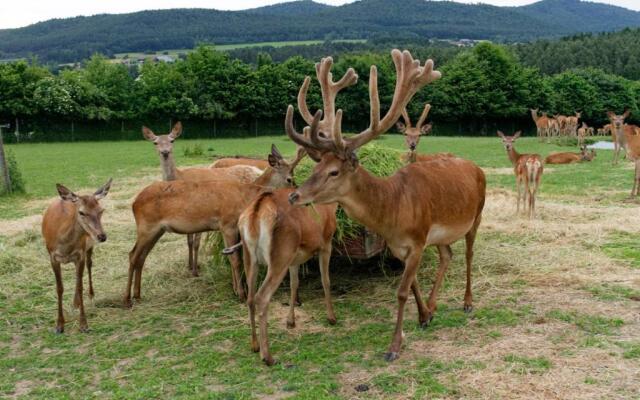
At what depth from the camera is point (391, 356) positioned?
18.5 feet

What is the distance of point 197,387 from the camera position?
5234 mm

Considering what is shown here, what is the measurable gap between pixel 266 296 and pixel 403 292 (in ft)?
4.05

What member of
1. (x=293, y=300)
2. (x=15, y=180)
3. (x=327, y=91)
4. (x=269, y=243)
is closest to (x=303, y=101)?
(x=327, y=91)

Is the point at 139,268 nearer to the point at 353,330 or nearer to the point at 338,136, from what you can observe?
the point at 353,330

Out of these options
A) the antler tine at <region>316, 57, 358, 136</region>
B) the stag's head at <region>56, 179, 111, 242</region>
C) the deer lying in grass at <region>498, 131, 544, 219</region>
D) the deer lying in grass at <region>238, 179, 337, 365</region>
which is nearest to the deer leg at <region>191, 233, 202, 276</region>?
the stag's head at <region>56, 179, 111, 242</region>

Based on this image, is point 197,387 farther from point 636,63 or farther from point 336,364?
point 636,63

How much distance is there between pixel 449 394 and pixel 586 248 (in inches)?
203

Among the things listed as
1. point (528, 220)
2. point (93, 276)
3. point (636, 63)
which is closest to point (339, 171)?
point (93, 276)

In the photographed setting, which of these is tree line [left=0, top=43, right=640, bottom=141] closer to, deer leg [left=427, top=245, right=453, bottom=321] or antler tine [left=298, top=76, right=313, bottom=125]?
antler tine [left=298, top=76, right=313, bottom=125]

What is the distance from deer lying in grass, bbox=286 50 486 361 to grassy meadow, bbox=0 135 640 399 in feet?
1.74

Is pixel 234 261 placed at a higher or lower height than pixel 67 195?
lower

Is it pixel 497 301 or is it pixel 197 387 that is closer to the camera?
pixel 197 387

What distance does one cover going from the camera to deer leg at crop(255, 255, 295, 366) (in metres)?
5.66

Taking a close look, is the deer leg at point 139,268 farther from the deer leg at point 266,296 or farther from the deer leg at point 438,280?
the deer leg at point 438,280
